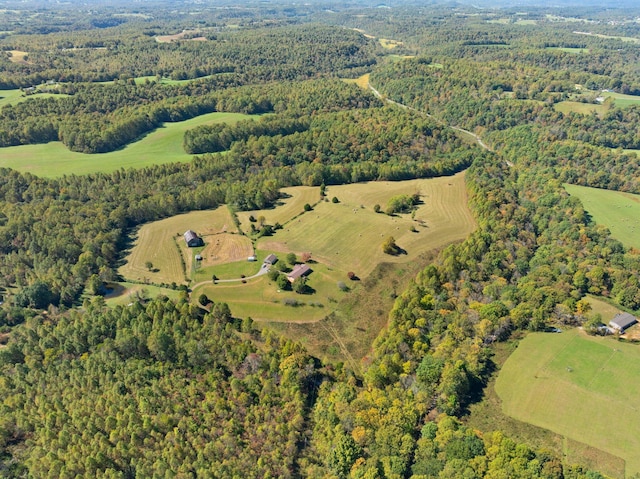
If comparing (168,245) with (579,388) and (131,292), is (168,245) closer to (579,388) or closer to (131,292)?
(131,292)

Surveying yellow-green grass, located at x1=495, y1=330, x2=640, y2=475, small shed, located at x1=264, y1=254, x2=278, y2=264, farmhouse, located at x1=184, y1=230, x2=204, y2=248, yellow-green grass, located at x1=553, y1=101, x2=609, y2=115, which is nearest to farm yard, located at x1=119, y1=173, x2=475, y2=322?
farmhouse, located at x1=184, y1=230, x2=204, y2=248

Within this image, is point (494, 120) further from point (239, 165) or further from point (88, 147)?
point (88, 147)

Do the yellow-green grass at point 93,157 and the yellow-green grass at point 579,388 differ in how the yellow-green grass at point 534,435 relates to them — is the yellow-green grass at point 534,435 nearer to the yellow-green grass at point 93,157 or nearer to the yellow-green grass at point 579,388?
the yellow-green grass at point 579,388

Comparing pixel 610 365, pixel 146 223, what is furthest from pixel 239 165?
pixel 610 365

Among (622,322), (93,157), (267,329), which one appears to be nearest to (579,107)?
(622,322)

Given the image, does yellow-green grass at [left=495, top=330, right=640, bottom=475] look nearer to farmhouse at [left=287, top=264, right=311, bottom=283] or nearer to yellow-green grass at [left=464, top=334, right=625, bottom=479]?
yellow-green grass at [left=464, top=334, right=625, bottom=479]

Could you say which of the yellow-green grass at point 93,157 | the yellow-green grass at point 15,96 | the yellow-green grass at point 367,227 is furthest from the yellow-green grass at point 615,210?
the yellow-green grass at point 15,96
